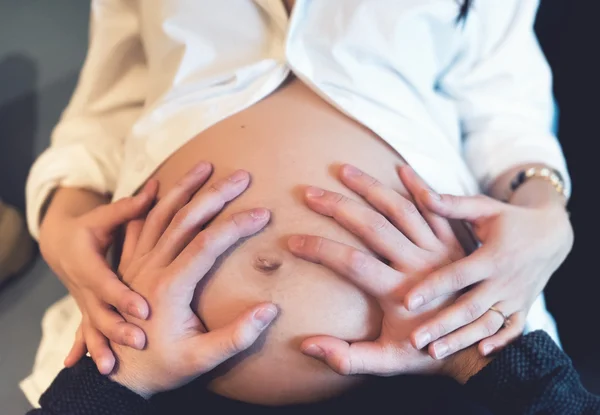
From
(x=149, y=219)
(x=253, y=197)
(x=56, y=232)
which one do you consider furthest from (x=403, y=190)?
(x=56, y=232)

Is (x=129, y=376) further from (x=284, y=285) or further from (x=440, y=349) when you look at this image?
(x=440, y=349)

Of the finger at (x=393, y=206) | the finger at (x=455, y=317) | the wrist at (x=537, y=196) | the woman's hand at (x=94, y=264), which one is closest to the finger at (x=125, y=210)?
the woman's hand at (x=94, y=264)

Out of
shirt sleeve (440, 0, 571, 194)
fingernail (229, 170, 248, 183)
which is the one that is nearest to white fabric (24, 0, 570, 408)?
shirt sleeve (440, 0, 571, 194)

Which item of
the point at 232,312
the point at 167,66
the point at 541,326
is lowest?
the point at 541,326

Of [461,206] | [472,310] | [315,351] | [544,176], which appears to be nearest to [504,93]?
[544,176]

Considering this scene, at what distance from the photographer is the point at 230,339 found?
50cm

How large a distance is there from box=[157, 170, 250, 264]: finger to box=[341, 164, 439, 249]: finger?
0.12 m

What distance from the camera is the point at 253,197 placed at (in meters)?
0.58

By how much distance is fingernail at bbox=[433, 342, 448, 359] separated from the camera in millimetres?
523

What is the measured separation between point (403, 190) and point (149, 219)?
278 millimetres

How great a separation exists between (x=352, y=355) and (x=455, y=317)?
105 mm

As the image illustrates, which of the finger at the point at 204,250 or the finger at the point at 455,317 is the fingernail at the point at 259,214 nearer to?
the finger at the point at 204,250

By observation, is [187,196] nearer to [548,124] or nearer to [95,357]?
[95,357]

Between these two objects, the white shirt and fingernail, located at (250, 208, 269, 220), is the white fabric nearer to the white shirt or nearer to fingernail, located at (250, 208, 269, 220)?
the white shirt
